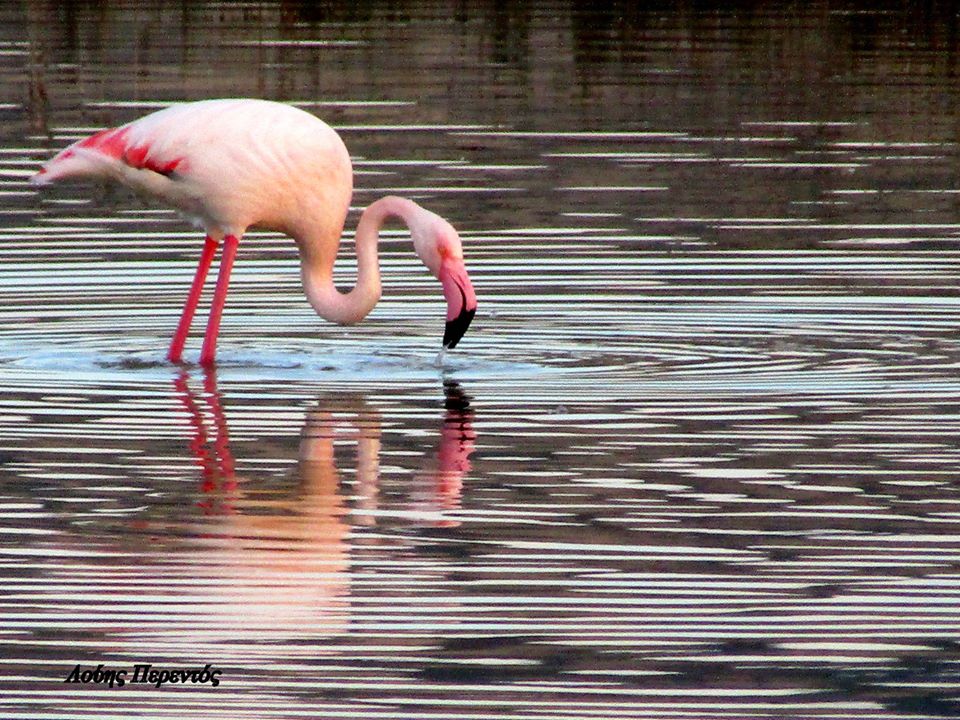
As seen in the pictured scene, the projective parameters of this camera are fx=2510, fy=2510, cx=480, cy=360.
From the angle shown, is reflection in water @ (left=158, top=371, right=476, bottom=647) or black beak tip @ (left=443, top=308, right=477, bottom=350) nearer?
reflection in water @ (left=158, top=371, right=476, bottom=647)

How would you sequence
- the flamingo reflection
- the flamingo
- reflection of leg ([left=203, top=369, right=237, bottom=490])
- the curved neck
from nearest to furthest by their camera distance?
the flamingo reflection → reflection of leg ([left=203, top=369, right=237, bottom=490]) → the flamingo → the curved neck

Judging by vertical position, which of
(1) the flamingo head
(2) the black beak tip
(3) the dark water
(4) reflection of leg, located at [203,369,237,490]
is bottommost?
(4) reflection of leg, located at [203,369,237,490]

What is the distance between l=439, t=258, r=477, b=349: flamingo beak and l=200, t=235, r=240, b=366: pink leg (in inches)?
40.7

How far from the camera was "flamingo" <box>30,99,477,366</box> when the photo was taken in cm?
1131

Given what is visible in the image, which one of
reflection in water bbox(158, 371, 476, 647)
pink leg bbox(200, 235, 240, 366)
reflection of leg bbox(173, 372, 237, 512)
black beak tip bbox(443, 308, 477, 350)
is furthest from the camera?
pink leg bbox(200, 235, 240, 366)

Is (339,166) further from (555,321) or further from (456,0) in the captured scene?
(456,0)

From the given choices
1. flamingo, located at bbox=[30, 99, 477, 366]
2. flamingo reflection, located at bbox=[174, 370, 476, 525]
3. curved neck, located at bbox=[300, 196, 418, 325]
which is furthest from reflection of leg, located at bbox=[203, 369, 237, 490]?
curved neck, located at bbox=[300, 196, 418, 325]

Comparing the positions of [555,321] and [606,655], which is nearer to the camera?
[606,655]

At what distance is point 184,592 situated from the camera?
22.3ft

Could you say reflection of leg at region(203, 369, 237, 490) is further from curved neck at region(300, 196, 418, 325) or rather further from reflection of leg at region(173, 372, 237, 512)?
curved neck at region(300, 196, 418, 325)

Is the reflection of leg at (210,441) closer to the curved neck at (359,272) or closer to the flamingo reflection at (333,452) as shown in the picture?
the flamingo reflection at (333,452)

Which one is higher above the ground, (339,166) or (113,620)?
(339,166)

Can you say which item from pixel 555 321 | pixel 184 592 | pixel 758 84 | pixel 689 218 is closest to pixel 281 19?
pixel 758 84

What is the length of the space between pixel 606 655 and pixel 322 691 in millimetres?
750
